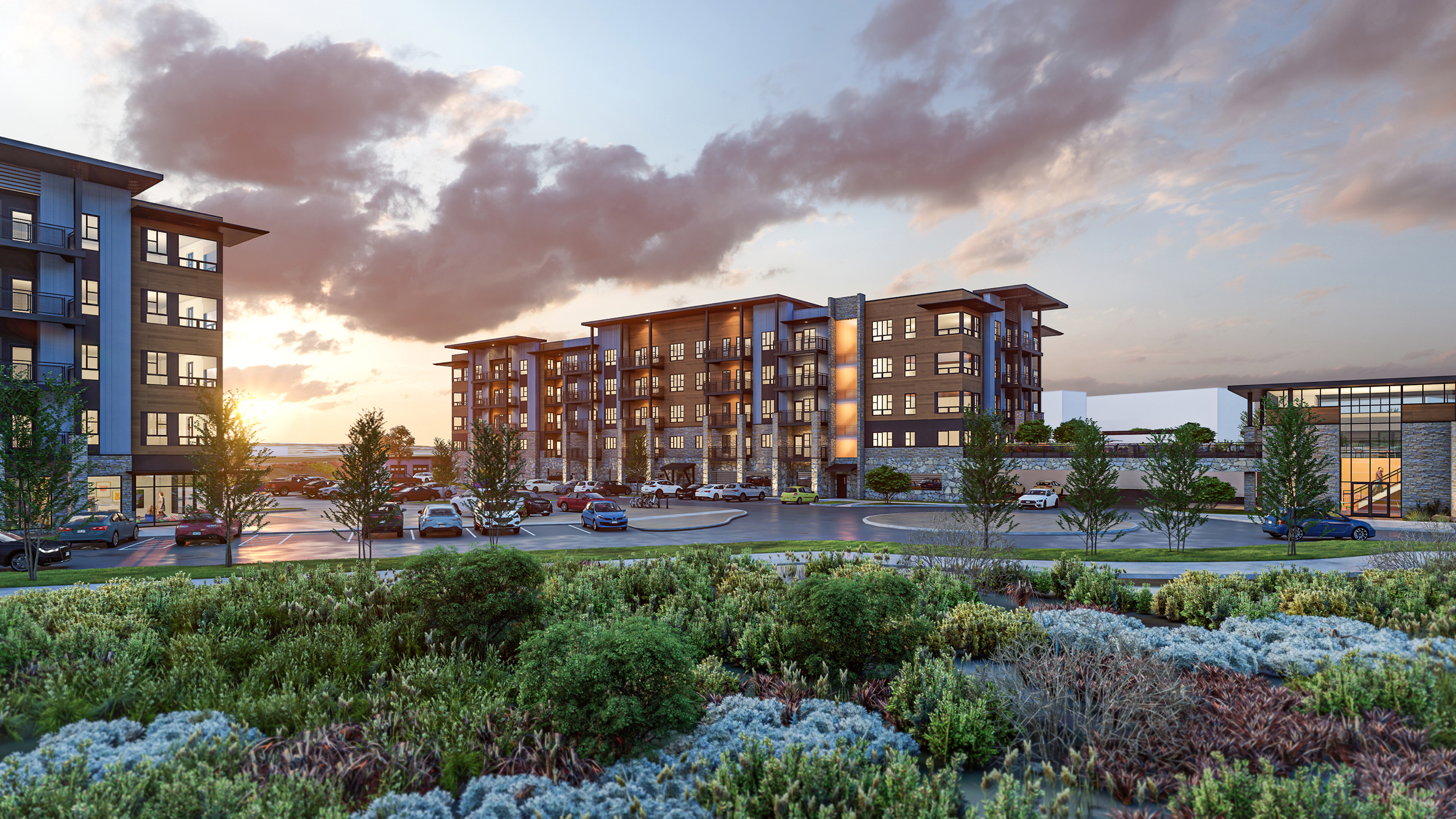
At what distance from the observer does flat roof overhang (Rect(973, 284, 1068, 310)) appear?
204 ft

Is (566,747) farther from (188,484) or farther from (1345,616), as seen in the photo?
(188,484)

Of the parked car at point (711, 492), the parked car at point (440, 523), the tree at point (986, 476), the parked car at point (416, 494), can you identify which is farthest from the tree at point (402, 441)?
the tree at point (986, 476)

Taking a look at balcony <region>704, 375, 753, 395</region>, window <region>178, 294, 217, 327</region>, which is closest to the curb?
balcony <region>704, 375, 753, 395</region>

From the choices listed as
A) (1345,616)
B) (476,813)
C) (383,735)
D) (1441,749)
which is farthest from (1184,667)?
(383,735)

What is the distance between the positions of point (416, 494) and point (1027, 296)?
57191mm

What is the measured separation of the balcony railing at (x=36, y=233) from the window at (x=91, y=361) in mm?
5191

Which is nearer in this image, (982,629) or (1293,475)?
(982,629)

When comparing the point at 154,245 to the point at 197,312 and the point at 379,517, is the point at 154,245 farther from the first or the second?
the point at 379,517

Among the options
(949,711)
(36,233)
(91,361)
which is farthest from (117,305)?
(949,711)

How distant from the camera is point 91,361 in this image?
36.1 m

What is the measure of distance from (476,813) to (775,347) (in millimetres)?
60976

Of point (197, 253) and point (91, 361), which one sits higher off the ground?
point (197, 253)

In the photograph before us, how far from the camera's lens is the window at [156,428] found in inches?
1495

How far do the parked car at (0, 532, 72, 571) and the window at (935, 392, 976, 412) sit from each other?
5396 centimetres
